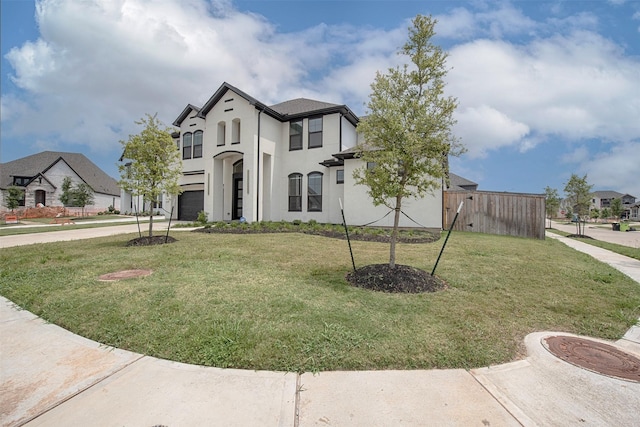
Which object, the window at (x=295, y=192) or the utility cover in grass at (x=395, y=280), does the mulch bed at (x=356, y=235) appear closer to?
the window at (x=295, y=192)

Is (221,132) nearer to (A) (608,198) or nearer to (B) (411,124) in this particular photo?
(B) (411,124)

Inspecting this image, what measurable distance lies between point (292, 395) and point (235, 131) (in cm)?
1680

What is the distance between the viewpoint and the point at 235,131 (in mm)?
16984

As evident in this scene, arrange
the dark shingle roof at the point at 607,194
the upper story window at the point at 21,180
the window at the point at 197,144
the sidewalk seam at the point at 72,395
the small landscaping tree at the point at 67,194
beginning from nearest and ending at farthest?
1. the sidewalk seam at the point at 72,395
2. the window at the point at 197,144
3. the small landscaping tree at the point at 67,194
4. the upper story window at the point at 21,180
5. the dark shingle roof at the point at 607,194

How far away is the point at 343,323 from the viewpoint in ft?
10.9

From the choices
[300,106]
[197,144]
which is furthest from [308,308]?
[197,144]

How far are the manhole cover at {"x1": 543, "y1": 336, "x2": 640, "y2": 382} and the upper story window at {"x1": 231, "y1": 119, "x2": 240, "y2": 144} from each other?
53.8ft

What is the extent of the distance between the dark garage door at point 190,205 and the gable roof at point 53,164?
52.3 feet

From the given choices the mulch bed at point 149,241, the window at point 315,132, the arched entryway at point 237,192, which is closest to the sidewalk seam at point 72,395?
the mulch bed at point 149,241

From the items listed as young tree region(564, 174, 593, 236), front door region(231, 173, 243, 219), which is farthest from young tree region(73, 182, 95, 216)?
young tree region(564, 174, 593, 236)

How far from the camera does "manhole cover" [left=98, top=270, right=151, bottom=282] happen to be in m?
5.08

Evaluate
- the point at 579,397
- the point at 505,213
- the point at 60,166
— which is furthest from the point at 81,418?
the point at 60,166

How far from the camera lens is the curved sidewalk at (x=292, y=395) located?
6.36ft

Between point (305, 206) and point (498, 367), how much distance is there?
48.3ft
